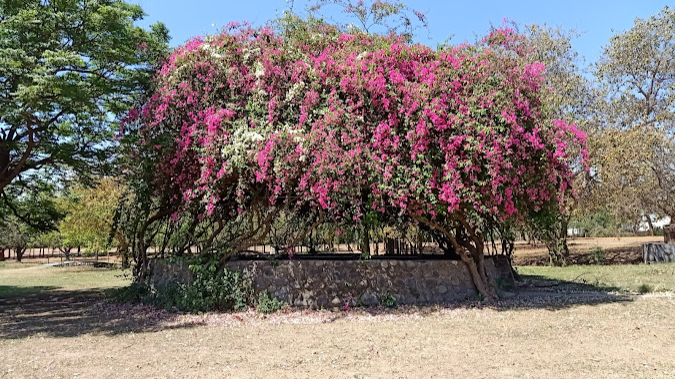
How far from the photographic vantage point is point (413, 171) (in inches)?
358

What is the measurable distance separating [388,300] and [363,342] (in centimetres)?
312

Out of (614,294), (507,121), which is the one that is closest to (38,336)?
(507,121)

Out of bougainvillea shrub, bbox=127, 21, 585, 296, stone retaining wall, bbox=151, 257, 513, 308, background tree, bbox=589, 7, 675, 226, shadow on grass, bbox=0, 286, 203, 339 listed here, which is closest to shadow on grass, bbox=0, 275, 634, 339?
shadow on grass, bbox=0, 286, 203, 339

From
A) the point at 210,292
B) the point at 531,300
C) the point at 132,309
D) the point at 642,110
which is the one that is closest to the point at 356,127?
the point at 210,292

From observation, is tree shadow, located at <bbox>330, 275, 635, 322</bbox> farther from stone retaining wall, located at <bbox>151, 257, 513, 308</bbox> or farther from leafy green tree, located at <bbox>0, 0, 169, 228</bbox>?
leafy green tree, located at <bbox>0, 0, 169, 228</bbox>

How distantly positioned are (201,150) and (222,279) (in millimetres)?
2749

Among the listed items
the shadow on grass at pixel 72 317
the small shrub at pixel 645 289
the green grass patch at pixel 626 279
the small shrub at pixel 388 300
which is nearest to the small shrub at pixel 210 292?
the shadow on grass at pixel 72 317

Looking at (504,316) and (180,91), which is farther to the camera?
(180,91)

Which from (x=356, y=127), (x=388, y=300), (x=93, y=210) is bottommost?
(x=388, y=300)

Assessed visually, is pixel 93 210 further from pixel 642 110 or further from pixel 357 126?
pixel 642 110

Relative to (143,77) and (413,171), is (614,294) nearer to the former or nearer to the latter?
(413,171)

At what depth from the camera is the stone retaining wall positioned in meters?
10.4

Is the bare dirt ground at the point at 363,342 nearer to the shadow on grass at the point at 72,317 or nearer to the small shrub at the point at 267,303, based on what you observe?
the shadow on grass at the point at 72,317

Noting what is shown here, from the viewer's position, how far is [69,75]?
11.1 metres
